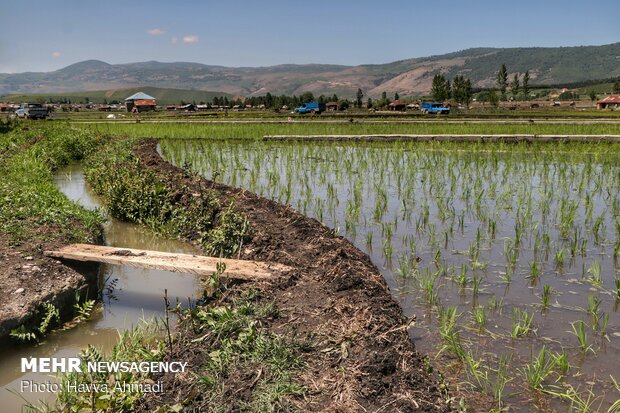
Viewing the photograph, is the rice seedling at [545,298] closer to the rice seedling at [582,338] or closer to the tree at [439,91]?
the rice seedling at [582,338]

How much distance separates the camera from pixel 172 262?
15.8 feet

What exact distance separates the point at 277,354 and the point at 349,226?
13.0 ft

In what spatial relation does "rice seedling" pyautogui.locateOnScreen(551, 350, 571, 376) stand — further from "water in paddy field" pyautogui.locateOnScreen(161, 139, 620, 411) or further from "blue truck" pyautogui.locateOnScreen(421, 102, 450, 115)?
"blue truck" pyautogui.locateOnScreen(421, 102, 450, 115)

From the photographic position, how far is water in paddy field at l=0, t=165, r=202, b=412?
373cm

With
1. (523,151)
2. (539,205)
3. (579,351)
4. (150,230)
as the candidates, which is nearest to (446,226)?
(539,205)

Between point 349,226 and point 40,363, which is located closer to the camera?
point 40,363

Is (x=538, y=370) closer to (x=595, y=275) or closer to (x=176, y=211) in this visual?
(x=595, y=275)

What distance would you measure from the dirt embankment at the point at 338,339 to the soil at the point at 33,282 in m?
1.51

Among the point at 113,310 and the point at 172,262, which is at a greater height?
the point at 172,262

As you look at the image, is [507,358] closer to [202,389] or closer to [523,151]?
[202,389]

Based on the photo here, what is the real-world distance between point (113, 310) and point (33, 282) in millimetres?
740

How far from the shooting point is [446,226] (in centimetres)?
709

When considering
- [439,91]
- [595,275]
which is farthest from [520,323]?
[439,91]

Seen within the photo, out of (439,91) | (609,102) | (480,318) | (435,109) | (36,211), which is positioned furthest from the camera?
(609,102)
